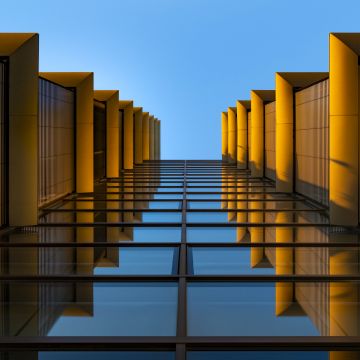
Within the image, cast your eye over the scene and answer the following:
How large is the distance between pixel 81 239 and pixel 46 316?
20.3ft

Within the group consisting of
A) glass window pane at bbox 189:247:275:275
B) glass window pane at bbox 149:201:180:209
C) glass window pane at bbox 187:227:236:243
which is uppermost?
glass window pane at bbox 149:201:180:209

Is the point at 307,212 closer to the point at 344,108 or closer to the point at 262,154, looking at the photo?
the point at 344,108

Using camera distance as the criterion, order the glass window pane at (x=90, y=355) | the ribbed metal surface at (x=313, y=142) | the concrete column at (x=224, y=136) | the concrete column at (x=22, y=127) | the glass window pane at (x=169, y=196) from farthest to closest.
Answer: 1. the concrete column at (x=224, y=136)
2. the glass window pane at (x=169, y=196)
3. the ribbed metal surface at (x=313, y=142)
4. the concrete column at (x=22, y=127)
5. the glass window pane at (x=90, y=355)

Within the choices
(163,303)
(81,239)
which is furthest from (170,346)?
(81,239)

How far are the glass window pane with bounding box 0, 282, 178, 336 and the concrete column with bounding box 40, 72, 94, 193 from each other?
1667cm

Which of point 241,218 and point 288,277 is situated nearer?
point 288,277

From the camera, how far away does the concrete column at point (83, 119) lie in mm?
26250

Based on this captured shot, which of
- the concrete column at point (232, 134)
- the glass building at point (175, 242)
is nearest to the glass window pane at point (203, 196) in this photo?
the glass building at point (175, 242)

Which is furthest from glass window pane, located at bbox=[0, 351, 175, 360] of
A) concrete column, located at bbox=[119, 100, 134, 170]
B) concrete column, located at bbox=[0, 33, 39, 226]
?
concrete column, located at bbox=[119, 100, 134, 170]

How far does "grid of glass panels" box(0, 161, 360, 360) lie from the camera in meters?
6.97

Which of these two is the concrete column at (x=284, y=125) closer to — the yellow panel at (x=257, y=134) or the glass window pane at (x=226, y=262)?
the yellow panel at (x=257, y=134)

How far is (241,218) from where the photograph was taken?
17.8 meters

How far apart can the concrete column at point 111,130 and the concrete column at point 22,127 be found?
17.3 meters

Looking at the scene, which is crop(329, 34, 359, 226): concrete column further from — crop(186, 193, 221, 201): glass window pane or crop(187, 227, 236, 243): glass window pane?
crop(186, 193, 221, 201): glass window pane
